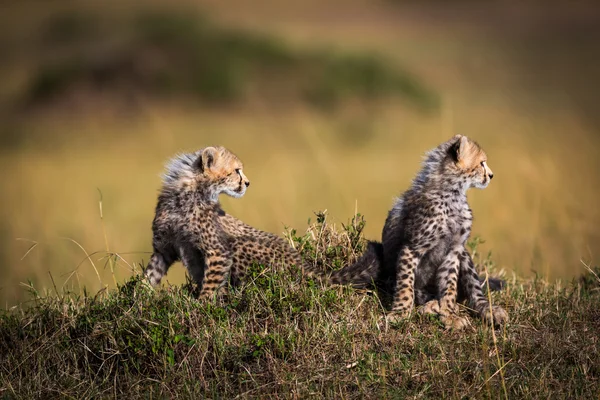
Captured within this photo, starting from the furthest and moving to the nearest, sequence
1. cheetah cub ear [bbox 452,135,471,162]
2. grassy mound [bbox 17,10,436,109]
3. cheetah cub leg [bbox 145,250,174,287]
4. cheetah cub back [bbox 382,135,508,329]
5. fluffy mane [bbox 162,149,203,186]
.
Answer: grassy mound [bbox 17,10,436,109], fluffy mane [bbox 162,149,203,186], cheetah cub leg [bbox 145,250,174,287], cheetah cub ear [bbox 452,135,471,162], cheetah cub back [bbox 382,135,508,329]

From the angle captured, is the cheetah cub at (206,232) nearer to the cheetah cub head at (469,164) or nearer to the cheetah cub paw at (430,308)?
the cheetah cub paw at (430,308)

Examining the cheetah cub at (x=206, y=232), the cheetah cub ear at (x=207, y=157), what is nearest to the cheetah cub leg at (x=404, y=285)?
the cheetah cub at (x=206, y=232)

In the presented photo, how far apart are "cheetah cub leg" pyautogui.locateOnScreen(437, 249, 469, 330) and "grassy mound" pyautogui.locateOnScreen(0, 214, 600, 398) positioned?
0.30 ft

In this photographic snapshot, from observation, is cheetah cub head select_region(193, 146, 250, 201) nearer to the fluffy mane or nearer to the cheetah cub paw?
the fluffy mane

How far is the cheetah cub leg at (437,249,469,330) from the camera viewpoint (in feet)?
16.4

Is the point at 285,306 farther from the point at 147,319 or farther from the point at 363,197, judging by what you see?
the point at 363,197

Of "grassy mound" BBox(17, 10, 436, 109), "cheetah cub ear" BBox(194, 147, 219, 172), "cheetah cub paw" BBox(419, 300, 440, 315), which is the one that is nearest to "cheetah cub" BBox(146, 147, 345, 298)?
"cheetah cub ear" BBox(194, 147, 219, 172)

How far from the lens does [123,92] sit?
2211 centimetres

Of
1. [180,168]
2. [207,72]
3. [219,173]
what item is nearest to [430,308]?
[219,173]

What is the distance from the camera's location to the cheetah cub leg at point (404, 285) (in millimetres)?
5013

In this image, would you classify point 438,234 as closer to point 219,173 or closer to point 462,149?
point 462,149

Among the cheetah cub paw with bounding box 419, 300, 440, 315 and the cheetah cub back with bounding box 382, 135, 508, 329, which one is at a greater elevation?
the cheetah cub back with bounding box 382, 135, 508, 329

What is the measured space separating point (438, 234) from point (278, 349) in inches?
46.3

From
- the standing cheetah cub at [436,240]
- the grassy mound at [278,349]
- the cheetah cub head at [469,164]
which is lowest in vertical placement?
the grassy mound at [278,349]
